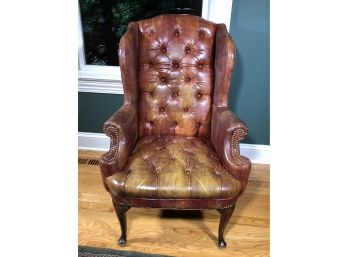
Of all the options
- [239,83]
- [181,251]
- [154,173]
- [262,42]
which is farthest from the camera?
[239,83]

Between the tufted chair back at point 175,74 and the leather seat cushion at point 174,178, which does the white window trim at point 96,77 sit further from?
the leather seat cushion at point 174,178

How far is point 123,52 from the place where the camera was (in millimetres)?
1400

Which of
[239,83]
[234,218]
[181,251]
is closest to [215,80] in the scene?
[239,83]

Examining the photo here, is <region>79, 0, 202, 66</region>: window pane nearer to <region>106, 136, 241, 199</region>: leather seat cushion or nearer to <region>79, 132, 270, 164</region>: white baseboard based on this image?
<region>79, 132, 270, 164</region>: white baseboard

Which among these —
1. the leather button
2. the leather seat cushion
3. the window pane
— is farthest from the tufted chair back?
the window pane

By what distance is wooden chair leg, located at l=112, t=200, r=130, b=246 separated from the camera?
1302mm

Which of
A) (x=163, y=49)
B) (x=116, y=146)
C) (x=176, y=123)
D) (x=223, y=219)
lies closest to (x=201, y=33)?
(x=163, y=49)

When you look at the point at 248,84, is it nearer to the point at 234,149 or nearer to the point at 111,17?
the point at 234,149

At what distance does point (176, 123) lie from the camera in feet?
5.39

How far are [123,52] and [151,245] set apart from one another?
3.14 feet

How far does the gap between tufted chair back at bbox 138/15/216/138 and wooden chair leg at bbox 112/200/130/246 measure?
1.52 feet

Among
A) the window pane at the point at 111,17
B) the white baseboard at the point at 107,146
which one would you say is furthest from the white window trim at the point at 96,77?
the white baseboard at the point at 107,146
